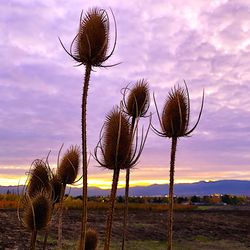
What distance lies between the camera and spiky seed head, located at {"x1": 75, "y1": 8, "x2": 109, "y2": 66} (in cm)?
613

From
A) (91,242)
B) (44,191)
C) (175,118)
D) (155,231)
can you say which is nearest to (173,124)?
(175,118)

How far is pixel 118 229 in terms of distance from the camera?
29000 millimetres

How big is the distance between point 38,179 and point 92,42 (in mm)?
2532

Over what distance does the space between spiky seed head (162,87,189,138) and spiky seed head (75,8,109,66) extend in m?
1.32

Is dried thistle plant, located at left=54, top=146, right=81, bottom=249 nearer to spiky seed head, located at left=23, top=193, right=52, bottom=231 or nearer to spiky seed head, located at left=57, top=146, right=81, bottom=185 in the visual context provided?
spiky seed head, located at left=57, top=146, right=81, bottom=185

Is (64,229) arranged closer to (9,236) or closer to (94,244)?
(9,236)

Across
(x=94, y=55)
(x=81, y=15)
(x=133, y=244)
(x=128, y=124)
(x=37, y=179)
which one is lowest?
(x=133, y=244)

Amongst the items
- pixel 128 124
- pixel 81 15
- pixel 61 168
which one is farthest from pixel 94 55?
pixel 61 168

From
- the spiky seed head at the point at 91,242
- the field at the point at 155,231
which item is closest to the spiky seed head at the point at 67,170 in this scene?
the spiky seed head at the point at 91,242

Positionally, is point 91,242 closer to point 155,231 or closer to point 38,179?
point 38,179

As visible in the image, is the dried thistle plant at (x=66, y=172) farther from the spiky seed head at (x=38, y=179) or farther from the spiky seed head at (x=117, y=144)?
the spiky seed head at (x=117, y=144)

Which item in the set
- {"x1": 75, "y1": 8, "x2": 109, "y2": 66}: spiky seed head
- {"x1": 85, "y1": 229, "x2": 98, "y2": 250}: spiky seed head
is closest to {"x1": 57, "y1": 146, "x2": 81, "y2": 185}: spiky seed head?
{"x1": 85, "y1": 229, "x2": 98, "y2": 250}: spiky seed head

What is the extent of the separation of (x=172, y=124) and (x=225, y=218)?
123 ft

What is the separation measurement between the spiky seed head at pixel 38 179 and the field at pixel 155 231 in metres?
12.5
